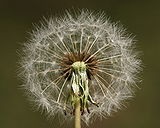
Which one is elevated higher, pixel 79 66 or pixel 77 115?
pixel 79 66

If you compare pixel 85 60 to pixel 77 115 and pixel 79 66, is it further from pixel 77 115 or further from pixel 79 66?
pixel 77 115

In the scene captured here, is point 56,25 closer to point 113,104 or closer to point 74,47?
point 74,47

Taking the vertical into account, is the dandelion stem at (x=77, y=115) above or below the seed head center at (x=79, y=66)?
below

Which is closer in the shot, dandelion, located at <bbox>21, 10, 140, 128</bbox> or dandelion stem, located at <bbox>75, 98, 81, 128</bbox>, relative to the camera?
dandelion stem, located at <bbox>75, 98, 81, 128</bbox>

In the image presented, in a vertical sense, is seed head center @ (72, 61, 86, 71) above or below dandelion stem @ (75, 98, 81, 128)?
above

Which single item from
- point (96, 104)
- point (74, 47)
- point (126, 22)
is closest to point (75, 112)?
point (96, 104)

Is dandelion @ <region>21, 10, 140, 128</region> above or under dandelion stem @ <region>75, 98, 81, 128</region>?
above

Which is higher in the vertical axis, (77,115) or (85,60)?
(85,60)

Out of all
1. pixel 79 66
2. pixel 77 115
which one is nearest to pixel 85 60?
pixel 79 66

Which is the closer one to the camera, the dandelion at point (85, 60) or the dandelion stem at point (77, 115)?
the dandelion stem at point (77, 115)
